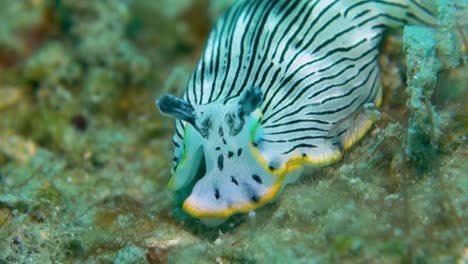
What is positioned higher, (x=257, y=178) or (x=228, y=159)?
(x=228, y=159)

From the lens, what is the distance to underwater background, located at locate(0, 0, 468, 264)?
8.79 feet

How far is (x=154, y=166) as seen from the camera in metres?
4.84

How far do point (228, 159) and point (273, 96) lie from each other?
2.28 feet

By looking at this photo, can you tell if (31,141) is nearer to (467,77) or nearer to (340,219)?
(340,219)

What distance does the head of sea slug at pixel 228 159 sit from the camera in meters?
2.99

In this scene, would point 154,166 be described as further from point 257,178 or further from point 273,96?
point 257,178

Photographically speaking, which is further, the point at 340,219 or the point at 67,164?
the point at 67,164

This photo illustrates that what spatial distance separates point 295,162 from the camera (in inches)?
124

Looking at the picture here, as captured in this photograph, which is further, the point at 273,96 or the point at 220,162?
the point at 273,96

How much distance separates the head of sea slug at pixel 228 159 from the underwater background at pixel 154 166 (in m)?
0.19

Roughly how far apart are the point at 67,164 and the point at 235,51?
2.36m

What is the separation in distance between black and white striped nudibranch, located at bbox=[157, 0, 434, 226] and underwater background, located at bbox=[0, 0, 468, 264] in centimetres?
23

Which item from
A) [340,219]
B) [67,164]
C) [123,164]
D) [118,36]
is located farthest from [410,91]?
[118,36]

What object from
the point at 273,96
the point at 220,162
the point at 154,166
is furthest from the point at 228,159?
the point at 154,166
